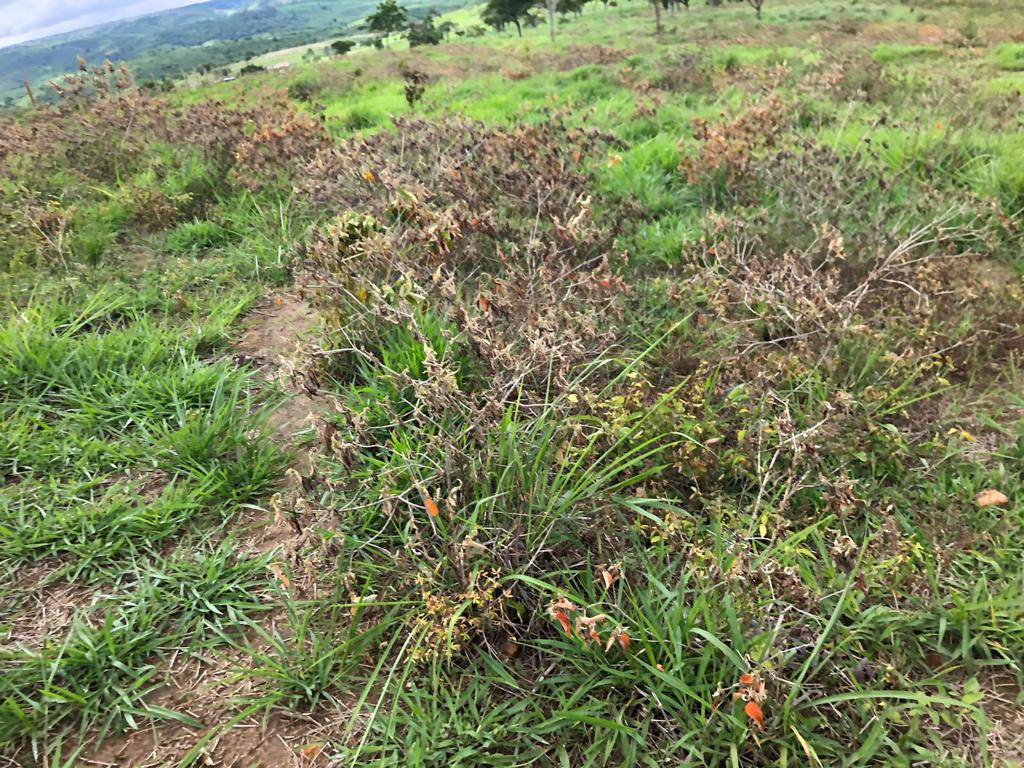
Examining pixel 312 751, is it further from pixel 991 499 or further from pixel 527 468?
pixel 991 499

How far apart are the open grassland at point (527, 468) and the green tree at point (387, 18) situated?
6663cm

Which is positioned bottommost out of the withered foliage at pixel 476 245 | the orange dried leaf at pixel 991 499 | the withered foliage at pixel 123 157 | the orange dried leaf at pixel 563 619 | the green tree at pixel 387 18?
the orange dried leaf at pixel 991 499

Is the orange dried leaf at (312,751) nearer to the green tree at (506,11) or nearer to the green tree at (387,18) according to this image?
the green tree at (506,11)

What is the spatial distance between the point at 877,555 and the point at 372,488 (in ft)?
6.41

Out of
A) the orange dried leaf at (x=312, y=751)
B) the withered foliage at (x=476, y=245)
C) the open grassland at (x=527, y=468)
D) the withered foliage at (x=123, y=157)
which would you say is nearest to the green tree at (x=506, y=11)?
the withered foliage at (x=123, y=157)

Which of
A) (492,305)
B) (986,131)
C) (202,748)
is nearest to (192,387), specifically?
(492,305)

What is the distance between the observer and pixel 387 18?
206ft

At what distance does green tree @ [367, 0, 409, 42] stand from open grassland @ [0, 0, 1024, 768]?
6663 cm

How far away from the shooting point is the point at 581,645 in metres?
1.98

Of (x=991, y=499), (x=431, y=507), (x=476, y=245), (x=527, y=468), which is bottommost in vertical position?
(x=991, y=499)

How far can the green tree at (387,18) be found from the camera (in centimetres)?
6188

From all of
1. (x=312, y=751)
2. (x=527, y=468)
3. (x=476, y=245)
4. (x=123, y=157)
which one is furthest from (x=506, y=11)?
(x=312, y=751)

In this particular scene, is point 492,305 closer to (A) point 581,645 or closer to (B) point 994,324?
(A) point 581,645

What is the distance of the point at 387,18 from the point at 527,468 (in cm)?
7272
